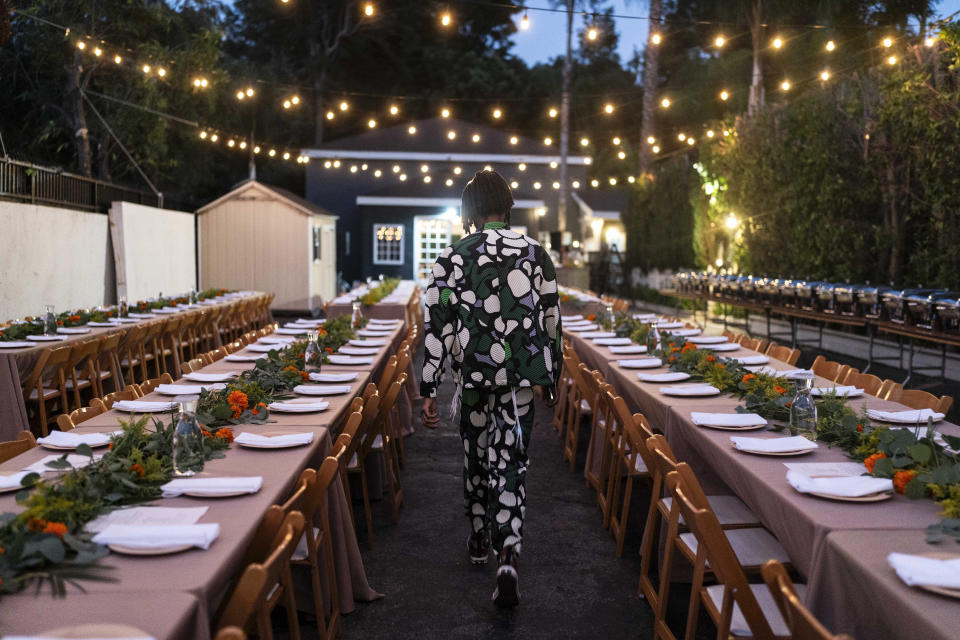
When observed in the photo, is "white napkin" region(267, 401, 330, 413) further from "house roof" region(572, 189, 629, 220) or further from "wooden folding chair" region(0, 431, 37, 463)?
"house roof" region(572, 189, 629, 220)

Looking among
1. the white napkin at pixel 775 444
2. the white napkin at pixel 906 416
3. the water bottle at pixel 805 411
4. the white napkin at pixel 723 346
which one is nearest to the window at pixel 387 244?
the white napkin at pixel 723 346

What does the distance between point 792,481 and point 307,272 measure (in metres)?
18.3

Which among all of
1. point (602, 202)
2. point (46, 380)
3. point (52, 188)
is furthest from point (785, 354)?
point (602, 202)

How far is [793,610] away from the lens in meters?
2.14

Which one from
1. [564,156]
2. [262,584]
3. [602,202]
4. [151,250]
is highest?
[564,156]

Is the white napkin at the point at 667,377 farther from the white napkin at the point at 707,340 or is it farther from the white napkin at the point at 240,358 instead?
the white napkin at the point at 240,358

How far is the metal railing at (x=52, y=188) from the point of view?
1262cm

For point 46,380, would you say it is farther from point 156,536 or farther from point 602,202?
point 602,202

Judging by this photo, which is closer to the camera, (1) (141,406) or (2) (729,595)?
(2) (729,595)

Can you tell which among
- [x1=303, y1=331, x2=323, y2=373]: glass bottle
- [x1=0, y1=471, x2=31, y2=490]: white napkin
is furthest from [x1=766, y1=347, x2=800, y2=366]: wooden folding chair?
[x1=0, y1=471, x2=31, y2=490]: white napkin

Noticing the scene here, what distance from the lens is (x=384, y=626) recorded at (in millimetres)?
3910

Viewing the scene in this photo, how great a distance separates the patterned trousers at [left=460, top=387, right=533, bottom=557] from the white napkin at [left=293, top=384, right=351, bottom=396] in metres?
1.12

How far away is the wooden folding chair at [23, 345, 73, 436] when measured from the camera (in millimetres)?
6582

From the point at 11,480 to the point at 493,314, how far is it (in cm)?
201
